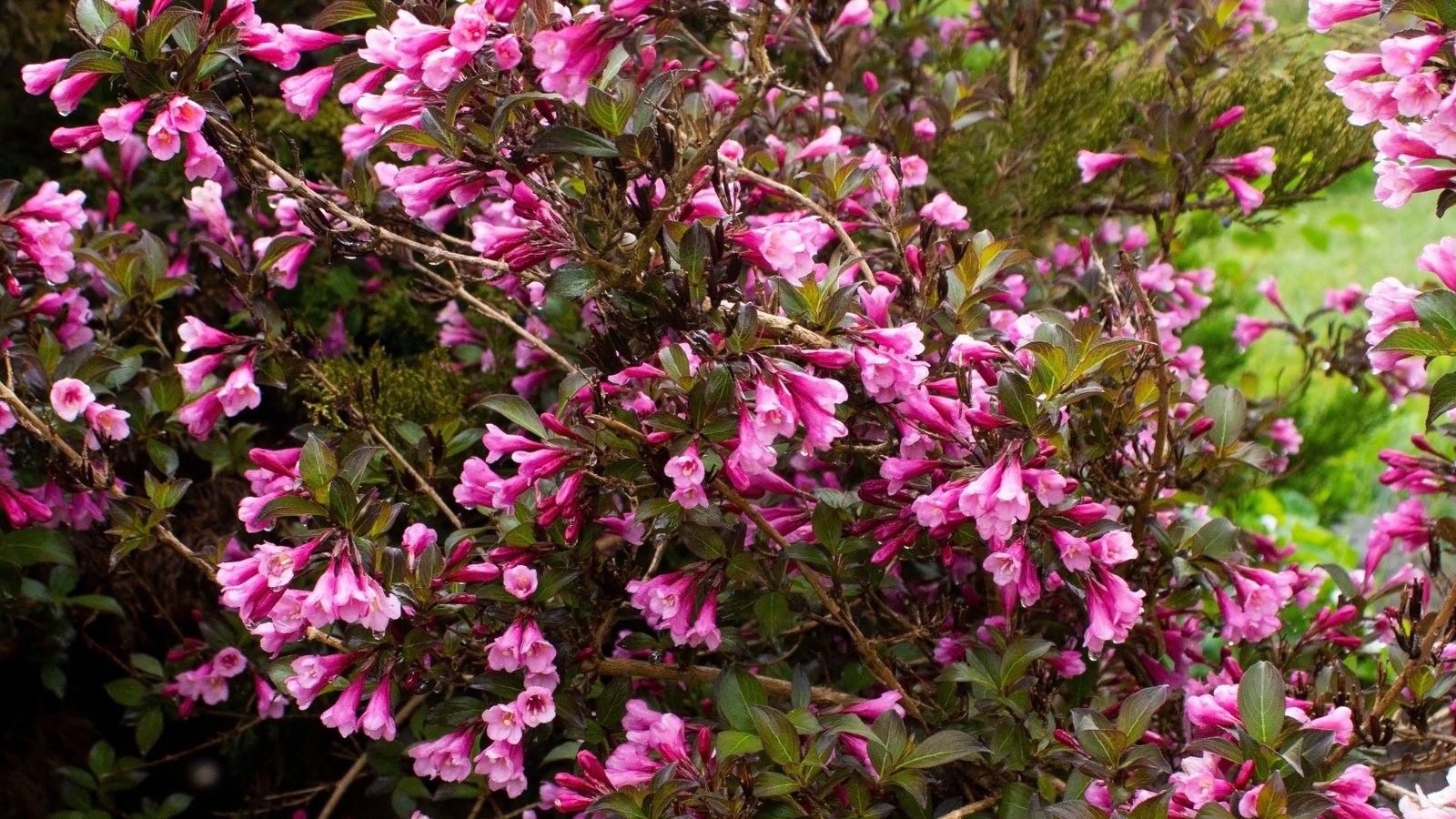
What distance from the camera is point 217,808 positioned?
2721mm

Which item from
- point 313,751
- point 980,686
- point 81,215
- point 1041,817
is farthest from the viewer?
point 313,751

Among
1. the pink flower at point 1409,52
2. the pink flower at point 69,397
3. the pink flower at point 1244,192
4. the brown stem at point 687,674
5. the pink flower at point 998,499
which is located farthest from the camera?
the pink flower at point 1244,192

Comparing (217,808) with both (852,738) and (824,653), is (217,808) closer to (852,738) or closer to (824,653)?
(824,653)

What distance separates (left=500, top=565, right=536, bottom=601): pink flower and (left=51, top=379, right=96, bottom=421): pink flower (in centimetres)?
86

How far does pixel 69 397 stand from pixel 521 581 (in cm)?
91

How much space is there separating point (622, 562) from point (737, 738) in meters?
0.38

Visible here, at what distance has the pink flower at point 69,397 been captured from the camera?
6.42 feet

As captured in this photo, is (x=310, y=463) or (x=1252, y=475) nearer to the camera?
(x=310, y=463)

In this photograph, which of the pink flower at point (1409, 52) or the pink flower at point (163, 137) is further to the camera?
the pink flower at point (163, 137)

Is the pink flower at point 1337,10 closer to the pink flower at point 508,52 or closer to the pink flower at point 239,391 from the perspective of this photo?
the pink flower at point 508,52

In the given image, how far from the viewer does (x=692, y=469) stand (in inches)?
58.2

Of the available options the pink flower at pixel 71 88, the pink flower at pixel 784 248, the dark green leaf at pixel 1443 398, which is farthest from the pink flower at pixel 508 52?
the dark green leaf at pixel 1443 398

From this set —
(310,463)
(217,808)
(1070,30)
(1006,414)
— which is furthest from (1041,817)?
(1070,30)

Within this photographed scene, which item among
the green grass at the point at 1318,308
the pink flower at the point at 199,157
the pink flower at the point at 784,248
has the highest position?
the pink flower at the point at 199,157
